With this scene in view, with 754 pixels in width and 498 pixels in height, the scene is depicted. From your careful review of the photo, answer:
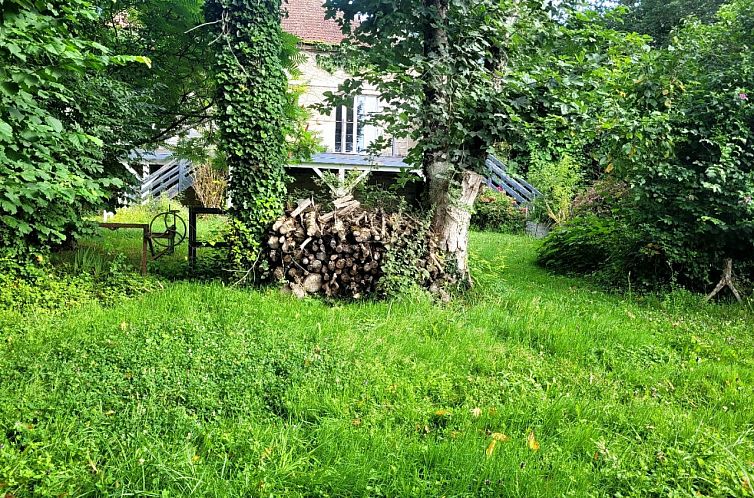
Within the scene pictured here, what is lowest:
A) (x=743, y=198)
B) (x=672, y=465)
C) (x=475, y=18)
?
(x=672, y=465)

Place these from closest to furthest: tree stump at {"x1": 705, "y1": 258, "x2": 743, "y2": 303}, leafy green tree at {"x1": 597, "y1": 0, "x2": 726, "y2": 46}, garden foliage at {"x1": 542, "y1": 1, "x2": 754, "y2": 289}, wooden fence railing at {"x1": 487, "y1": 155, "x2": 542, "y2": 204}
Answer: garden foliage at {"x1": 542, "y1": 1, "x2": 754, "y2": 289}
tree stump at {"x1": 705, "y1": 258, "x2": 743, "y2": 303}
leafy green tree at {"x1": 597, "y1": 0, "x2": 726, "y2": 46}
wooden fence railing at {"x1": 487, "y1": 155, "x2": 542, "y2": 204}

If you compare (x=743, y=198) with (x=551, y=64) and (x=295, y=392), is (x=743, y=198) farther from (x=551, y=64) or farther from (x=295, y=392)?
(x=295, y=392)

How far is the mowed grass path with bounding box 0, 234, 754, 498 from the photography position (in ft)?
7.53

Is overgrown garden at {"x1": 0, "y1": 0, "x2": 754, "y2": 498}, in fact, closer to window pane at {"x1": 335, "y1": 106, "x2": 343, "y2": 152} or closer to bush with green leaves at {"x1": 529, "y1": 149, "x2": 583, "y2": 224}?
bush with green leaves at {"x1": 529, "y1": 149, "x2": 583, "y2": 224}

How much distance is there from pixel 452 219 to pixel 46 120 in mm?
4181

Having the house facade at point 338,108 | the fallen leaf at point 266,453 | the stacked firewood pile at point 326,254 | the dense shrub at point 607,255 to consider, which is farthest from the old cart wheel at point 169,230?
the dense shrub at point 607,255

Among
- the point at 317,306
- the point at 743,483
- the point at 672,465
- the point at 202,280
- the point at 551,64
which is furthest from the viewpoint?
the point at 202,280

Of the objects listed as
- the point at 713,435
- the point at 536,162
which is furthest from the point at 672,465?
the point at 536,162

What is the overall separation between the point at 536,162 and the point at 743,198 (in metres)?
10.0

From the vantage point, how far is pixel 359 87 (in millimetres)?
5711

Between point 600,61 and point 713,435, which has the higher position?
point 600,61

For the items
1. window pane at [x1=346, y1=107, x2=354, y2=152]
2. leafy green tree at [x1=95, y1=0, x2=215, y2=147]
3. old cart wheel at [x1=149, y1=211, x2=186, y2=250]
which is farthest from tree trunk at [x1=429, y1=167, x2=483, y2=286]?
window pane at [x1=346, y1=107, x2=354, y2=152]

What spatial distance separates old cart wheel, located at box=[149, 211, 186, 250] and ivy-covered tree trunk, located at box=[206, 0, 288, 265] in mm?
2015

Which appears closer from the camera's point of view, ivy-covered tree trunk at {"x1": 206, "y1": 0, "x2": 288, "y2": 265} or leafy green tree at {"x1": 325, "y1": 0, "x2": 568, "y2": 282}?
leafy green tree at {"x1": 325, "y1": 0, "x2": 568, "y2": 282}
